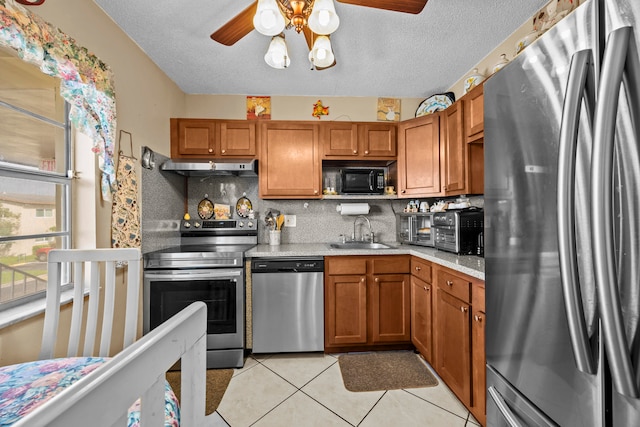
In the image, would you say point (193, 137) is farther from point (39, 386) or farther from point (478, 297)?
point (478, 297)

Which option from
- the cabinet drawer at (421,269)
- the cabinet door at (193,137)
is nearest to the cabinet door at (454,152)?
the cabinet drawer at (421,269)

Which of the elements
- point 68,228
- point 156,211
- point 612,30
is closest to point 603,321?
point 612,30

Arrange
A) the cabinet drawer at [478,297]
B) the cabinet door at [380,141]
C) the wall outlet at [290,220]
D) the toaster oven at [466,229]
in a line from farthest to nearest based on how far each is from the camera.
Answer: the wall outlet at [290,220] → the cabinet door at [380,141] → the toaster oven at [466,229] → the cabinet drawer at [478,297]

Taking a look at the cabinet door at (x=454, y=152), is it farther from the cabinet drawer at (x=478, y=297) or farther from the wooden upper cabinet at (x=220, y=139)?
the wooden upper cabinet at (x=220, y=139)

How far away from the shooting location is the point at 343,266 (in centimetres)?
234

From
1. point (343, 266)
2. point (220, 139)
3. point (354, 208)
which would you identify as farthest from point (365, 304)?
point (220, 139)

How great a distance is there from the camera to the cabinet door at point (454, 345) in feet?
5.25

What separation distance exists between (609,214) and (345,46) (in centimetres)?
198

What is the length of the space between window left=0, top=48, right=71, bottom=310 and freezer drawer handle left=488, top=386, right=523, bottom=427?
2.15 metres

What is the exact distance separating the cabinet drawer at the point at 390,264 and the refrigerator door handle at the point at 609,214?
176 centimetres

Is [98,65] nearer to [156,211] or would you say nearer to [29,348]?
[156,211]

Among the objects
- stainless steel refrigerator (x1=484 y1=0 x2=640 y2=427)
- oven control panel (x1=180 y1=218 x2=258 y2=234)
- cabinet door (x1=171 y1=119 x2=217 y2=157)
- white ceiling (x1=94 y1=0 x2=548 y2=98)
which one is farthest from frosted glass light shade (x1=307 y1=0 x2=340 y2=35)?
oven control panel (x1=180 y1=218 x2=258 y2=234)

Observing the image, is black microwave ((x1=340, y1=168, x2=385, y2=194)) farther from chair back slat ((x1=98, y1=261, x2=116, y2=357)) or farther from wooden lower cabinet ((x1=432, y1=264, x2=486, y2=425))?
chair back slat ((x1=98, y1=261, x2=116, y2=357))

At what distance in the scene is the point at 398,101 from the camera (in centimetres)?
297
